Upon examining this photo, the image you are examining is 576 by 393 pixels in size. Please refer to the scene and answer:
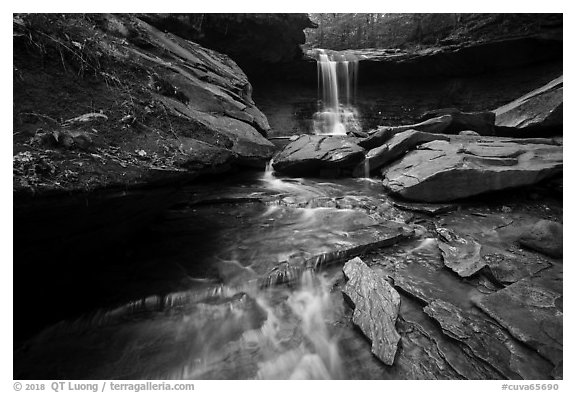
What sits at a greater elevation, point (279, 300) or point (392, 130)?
point (392, 130)

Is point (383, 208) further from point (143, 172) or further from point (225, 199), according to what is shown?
point (143, 172)

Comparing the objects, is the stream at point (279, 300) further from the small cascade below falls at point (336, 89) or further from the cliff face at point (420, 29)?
the cliff face at point (420, 29)

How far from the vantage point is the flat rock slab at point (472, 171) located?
4.80 metres

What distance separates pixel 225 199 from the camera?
5.44 meters

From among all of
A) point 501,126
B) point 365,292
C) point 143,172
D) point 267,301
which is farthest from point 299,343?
point 501,126

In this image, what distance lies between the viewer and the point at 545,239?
3375 millimetres

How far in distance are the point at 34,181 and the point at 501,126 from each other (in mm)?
10631

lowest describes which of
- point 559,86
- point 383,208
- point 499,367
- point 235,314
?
point 499,367

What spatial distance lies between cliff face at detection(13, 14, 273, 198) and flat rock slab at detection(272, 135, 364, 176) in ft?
12.8

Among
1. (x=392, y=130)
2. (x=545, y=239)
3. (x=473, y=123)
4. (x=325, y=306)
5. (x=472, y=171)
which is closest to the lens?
(x=325, y=306)

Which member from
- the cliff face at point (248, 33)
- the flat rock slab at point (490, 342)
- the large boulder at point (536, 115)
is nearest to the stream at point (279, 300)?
the flat rock slab at point (490, 342)

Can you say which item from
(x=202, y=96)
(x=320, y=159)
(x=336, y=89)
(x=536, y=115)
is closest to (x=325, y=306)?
(x=202, y=96)

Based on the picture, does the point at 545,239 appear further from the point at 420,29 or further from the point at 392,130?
the point at 420,29

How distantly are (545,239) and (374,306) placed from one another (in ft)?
8.71
